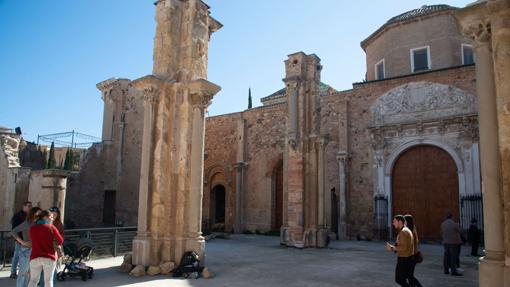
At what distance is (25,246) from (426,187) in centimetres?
1570

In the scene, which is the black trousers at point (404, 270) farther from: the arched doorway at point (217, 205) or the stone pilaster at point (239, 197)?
the arched doorway at point (217, 205)

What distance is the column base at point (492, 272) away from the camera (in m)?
5.05

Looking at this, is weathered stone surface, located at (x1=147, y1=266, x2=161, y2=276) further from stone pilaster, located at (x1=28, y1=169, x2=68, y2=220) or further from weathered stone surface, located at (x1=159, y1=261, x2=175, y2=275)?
stone pilaster, located at (x1=28, y1=169, x2=68, y2=220)

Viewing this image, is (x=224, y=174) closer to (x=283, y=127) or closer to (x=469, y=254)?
(x=283, y=127)

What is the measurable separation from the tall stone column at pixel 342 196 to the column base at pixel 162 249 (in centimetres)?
1152

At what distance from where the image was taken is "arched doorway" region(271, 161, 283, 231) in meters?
22.2

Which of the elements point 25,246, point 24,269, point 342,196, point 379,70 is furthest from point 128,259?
point 379,70

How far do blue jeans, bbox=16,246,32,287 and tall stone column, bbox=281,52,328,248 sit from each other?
9.69m

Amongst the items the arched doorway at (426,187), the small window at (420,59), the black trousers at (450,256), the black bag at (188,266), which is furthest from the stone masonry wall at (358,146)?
the black bag at (188,266)

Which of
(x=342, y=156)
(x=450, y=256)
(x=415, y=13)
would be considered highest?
(x=415, y=13)

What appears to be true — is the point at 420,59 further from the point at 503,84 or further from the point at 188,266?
the point at 188,266

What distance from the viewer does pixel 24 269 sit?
6.27 metres

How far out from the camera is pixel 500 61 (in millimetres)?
5336

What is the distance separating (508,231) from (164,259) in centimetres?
631
